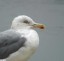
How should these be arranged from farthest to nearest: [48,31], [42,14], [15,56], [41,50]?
[42,14] → [48,31] → [41,50] → [15,56]

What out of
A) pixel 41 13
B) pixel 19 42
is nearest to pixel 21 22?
pixel 19 42

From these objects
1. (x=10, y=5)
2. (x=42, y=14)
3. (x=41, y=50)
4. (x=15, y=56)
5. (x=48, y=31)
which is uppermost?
(x=10, y=5)

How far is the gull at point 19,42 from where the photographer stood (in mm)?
1151

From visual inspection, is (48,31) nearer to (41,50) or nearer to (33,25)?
(41,50)

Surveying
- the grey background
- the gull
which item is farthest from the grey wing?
the grey background

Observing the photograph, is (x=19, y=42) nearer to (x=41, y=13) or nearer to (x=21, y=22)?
(x=21, y=22)

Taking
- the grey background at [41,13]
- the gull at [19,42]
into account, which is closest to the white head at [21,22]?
the gull at [19,42]

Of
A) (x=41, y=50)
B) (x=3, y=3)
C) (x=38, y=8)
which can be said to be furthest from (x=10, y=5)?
(x=41, y=50)

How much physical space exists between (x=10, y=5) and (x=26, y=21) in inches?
54.6

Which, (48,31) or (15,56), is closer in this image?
(15,56)

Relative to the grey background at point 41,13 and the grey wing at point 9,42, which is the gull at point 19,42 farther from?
the grey background at point 41,13

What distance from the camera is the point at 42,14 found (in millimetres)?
2545

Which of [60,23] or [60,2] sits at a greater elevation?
[60,2]

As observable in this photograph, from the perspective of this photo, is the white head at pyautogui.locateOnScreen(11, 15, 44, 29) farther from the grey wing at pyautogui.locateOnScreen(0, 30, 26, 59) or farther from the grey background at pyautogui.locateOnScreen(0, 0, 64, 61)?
the grey background at pyautogui.locateOnScreen(0, 0, 64, 61)
